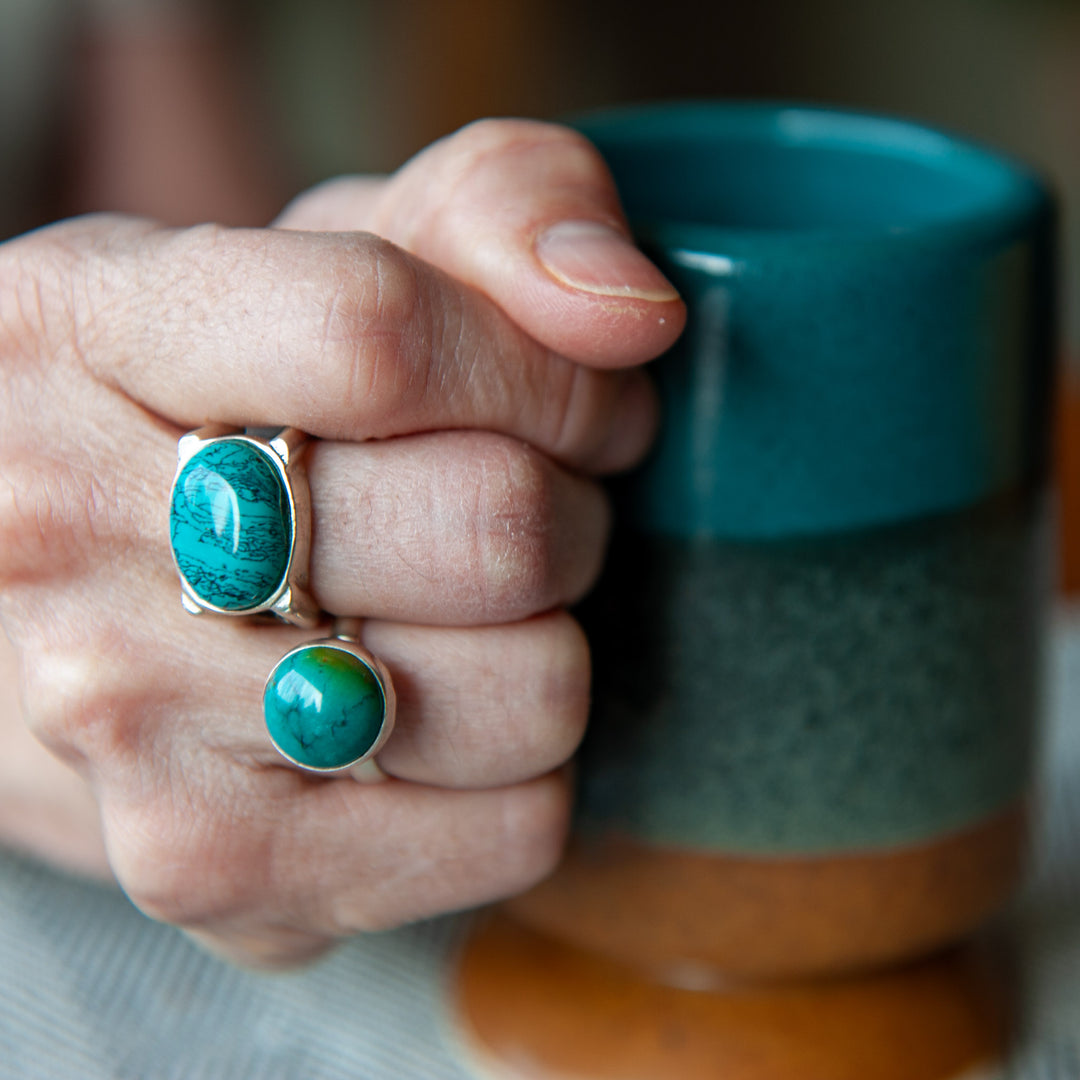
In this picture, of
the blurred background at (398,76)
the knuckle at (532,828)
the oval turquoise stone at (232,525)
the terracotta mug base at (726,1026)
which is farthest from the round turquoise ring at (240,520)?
the blurred background at (398,76)

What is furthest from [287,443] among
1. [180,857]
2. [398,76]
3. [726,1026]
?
[398,76]

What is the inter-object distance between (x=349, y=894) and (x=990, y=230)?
0.28m

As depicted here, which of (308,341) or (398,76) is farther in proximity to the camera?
(398,76)

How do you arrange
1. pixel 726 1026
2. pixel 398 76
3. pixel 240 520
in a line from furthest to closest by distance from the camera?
pixel 398 76 < pixel 726 1026 < pixel 240 520

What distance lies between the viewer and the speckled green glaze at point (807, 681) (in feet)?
1.25

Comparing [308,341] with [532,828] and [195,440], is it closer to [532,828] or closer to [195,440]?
[195,440]

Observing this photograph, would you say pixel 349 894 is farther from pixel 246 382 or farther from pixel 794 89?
pixel 794 89

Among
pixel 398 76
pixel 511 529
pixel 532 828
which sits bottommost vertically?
pixel 398 76

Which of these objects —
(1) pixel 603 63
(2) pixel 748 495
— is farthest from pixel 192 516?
(1) pixel 603 63

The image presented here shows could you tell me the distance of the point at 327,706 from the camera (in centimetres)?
33

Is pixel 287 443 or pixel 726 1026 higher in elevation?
pixel 287 443

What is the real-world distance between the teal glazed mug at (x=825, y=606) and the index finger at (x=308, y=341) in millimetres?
34

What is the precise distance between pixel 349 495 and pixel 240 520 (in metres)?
0.03

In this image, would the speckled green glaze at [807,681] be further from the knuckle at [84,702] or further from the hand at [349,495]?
the knuckle at [84,702]
